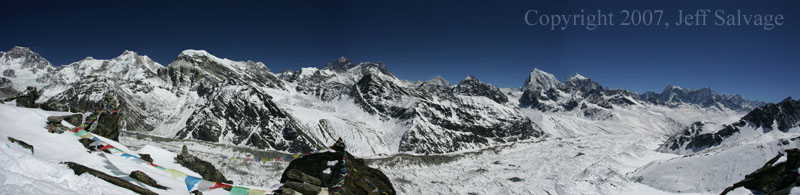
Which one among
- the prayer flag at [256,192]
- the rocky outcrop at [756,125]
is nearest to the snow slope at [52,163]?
the prayer flag at [256,192]

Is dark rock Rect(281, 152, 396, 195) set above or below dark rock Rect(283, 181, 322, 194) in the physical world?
above

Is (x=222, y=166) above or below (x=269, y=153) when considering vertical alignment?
below

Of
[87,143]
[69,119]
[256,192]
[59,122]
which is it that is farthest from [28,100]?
[256,192]

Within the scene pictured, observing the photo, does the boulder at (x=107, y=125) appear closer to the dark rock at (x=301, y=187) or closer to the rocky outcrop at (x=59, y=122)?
the rocky outcrop at (x=59, y=122)

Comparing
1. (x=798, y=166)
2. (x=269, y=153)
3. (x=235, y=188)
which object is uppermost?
(x=269, y=153)

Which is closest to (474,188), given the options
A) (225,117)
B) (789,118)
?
(225,117)

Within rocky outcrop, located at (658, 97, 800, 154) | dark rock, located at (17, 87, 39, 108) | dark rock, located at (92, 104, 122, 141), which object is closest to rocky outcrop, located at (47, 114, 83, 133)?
dark rock, located at (92, 104, 122, 141)

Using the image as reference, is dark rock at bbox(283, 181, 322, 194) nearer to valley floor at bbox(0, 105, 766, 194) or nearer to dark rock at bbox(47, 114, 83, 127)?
valley floor at bbox(0, 105, 766, 194)

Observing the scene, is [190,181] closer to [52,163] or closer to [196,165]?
[52,163]

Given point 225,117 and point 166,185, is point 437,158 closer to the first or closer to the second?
point 225,117

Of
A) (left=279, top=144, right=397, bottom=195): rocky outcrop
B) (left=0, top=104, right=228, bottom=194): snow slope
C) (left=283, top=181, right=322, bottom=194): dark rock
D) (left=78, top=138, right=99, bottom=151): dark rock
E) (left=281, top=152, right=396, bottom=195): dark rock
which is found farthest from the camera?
(left=281, top=152, right=396, bottom=195): dark rock

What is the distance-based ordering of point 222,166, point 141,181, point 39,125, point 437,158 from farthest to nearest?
point 437,158 < point 222,166 < point 39,125 < point 141,181
